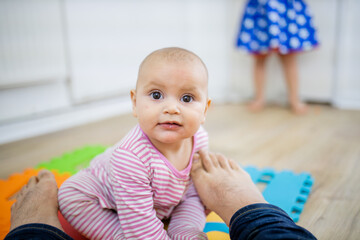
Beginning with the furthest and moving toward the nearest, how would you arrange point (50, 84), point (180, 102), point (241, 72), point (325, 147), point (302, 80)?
point (241, 72) → point (302, 80) → point (50, 84) → point (325, 147) → point (180, 102)

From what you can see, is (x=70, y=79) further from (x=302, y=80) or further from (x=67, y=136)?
(x=302, y=80)

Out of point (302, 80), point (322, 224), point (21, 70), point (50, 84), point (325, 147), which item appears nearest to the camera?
point (322, 224)

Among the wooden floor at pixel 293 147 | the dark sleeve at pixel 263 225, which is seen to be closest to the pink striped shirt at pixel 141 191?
the dark sleeve at pixel 263 225

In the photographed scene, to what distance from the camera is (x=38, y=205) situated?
72 centimetres

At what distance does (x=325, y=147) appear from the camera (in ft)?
4.62

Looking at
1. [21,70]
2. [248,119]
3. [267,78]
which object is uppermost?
[21,70]

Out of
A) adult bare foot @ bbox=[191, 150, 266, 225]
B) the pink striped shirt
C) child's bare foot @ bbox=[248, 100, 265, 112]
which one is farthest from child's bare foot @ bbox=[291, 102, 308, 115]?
the pink striped shirt

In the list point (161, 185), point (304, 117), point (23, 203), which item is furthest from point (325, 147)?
point (23, 203)

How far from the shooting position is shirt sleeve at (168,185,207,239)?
714 mm

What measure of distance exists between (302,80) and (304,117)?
0.44 metres

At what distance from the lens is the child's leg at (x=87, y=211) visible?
72 centimetres

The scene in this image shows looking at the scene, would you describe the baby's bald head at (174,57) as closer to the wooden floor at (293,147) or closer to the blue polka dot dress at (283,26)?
the wooden floor at (293,147)

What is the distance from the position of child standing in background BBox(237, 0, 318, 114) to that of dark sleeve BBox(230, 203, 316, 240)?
146 centimetres

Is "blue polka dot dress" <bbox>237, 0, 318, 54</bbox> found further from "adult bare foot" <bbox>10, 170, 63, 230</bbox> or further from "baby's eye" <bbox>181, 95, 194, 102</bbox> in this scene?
"adult bare foot" <bbox>10, 170, 63, 230</bbox>
